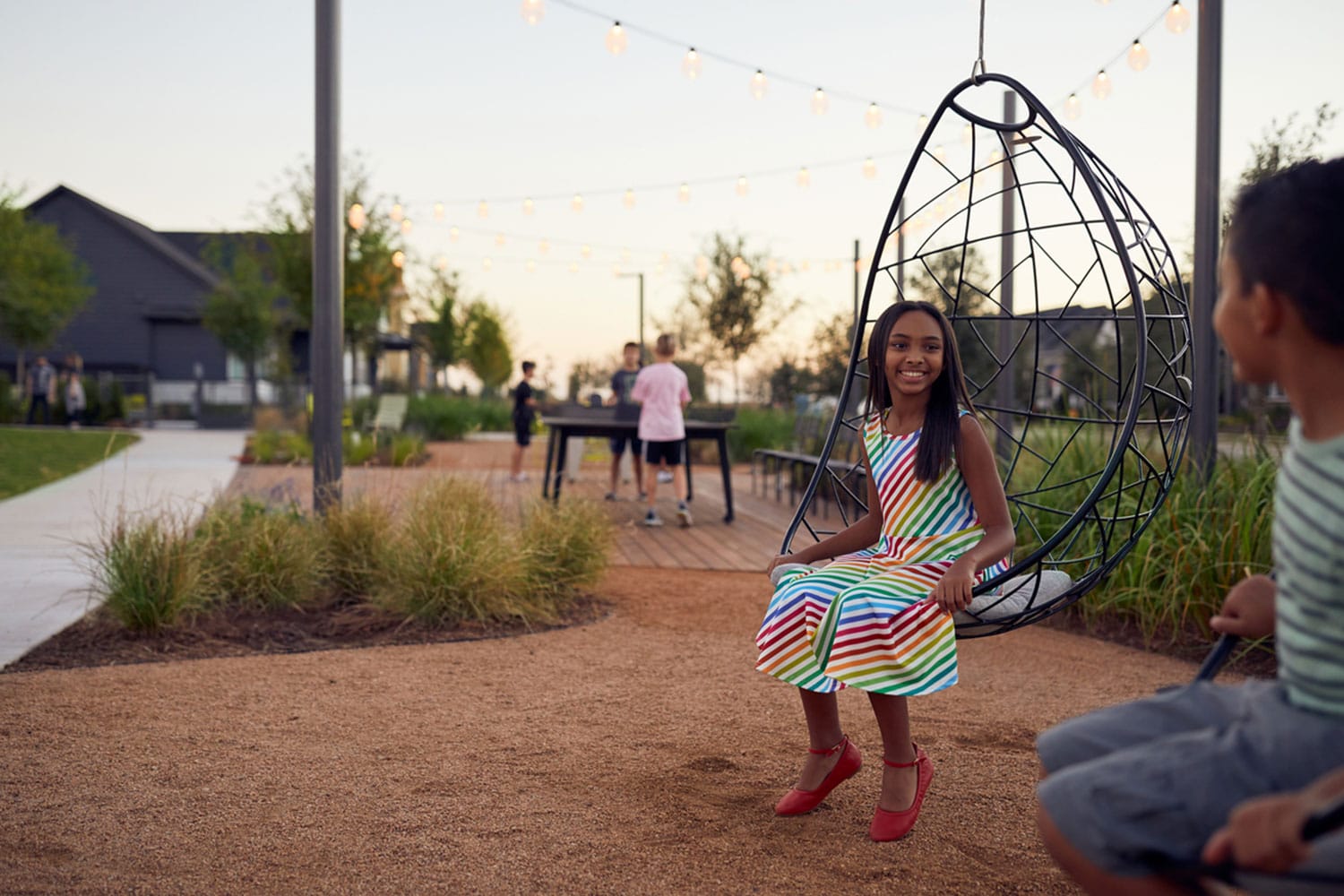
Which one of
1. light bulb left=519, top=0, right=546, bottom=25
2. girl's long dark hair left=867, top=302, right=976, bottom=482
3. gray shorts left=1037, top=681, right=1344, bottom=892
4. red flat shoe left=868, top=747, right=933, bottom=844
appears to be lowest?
red flat shoe left=868, top=747, right=933, bottom=844

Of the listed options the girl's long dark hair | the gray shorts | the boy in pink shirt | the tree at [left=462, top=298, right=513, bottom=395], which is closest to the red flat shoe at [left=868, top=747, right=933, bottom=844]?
the girl's long dark hair

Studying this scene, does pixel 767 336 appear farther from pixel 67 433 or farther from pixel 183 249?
pixel 183 249

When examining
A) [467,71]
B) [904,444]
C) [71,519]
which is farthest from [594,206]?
[904,444]

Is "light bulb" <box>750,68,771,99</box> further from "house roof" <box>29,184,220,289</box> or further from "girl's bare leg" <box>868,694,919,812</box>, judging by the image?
"house roof" <box>29,184,220,289</box>

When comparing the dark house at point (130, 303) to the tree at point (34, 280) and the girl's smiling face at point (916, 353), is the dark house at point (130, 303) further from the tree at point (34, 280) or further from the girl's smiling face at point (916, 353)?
the girl's smiling face at point (916, 353)

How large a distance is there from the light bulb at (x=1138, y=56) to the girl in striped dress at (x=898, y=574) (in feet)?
21.5

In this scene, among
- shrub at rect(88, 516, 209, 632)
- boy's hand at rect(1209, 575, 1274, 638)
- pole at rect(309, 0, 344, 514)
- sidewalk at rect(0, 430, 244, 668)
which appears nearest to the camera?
boy's hand at rect(1209, 575, 1274, 638)

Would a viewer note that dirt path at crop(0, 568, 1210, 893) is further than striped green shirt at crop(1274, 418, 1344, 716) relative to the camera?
Yes

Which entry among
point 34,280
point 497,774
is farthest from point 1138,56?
point 34,280

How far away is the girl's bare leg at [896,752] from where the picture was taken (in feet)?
9.24

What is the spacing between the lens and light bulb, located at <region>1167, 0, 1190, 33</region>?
7.88 m

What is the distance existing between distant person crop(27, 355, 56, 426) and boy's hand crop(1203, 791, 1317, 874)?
93.9 ft

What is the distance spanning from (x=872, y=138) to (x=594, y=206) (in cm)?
441

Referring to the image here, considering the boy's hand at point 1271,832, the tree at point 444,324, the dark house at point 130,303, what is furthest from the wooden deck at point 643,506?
the tree at point 444,324
